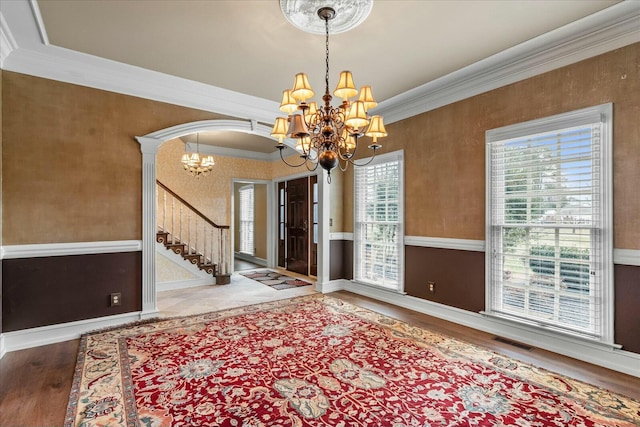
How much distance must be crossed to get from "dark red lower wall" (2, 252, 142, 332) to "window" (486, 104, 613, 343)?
4242mm

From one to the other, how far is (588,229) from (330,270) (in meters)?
3.63

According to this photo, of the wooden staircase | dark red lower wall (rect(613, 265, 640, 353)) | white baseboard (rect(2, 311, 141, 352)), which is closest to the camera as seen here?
dark red lower wall (rect(613, 265, 640, 353))

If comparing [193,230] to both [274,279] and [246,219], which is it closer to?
[274,279]

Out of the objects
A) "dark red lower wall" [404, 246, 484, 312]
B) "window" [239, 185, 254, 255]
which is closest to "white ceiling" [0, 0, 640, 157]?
"dark red lower wall" [404, 246, 484, 312]

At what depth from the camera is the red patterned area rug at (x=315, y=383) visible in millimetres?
2051

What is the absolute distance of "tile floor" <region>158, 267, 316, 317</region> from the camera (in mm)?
4477

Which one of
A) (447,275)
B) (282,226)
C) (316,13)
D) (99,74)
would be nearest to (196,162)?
(99,74)

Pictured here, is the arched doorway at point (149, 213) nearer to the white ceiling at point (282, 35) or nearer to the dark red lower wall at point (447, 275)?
the white ceiling at point (282, 35)

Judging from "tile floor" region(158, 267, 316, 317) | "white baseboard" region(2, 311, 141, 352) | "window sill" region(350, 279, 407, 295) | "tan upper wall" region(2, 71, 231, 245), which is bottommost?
"tile floor" region(158, 267, 316, 317)

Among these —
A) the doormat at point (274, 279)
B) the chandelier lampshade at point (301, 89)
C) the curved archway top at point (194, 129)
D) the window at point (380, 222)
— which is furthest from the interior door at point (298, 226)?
the chandelier lampshade at point (301, 89)

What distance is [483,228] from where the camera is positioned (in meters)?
3.67

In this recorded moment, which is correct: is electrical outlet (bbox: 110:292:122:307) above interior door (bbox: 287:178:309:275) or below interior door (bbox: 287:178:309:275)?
below

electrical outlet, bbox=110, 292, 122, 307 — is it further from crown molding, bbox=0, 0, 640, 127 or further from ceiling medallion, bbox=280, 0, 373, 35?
ceiling medallion, bbox=280, 0, 373, 35

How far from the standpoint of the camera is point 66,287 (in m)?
3.40
